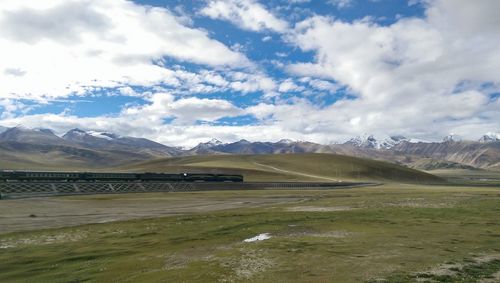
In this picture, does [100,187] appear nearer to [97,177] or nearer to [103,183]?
[103,183]

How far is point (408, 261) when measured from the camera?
28.5 meters

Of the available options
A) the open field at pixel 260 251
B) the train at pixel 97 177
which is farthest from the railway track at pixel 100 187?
the open field at pixel 260 251

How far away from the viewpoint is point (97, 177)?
147000 mm

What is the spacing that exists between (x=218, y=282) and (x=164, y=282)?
301 centimetres

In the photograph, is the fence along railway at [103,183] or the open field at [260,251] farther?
the fence along railway at [103,183]

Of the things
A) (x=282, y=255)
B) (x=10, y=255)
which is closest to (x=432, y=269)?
(x=282, y=255)

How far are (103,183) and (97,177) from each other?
26.4 feet

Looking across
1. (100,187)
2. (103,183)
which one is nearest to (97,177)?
(103,183)

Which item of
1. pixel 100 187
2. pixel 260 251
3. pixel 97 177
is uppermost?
pixel 97 177

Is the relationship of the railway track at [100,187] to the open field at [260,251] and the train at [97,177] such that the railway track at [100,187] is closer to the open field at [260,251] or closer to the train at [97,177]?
the train at [97,177]

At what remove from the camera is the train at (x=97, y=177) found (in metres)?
124

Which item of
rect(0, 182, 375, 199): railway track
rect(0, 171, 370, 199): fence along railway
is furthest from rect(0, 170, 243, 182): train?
rect(0, 182, 375, 199): railway track

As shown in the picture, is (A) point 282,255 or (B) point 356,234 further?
(B) point 356,234

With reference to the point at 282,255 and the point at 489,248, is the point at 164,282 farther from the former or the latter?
the point at 489,248
